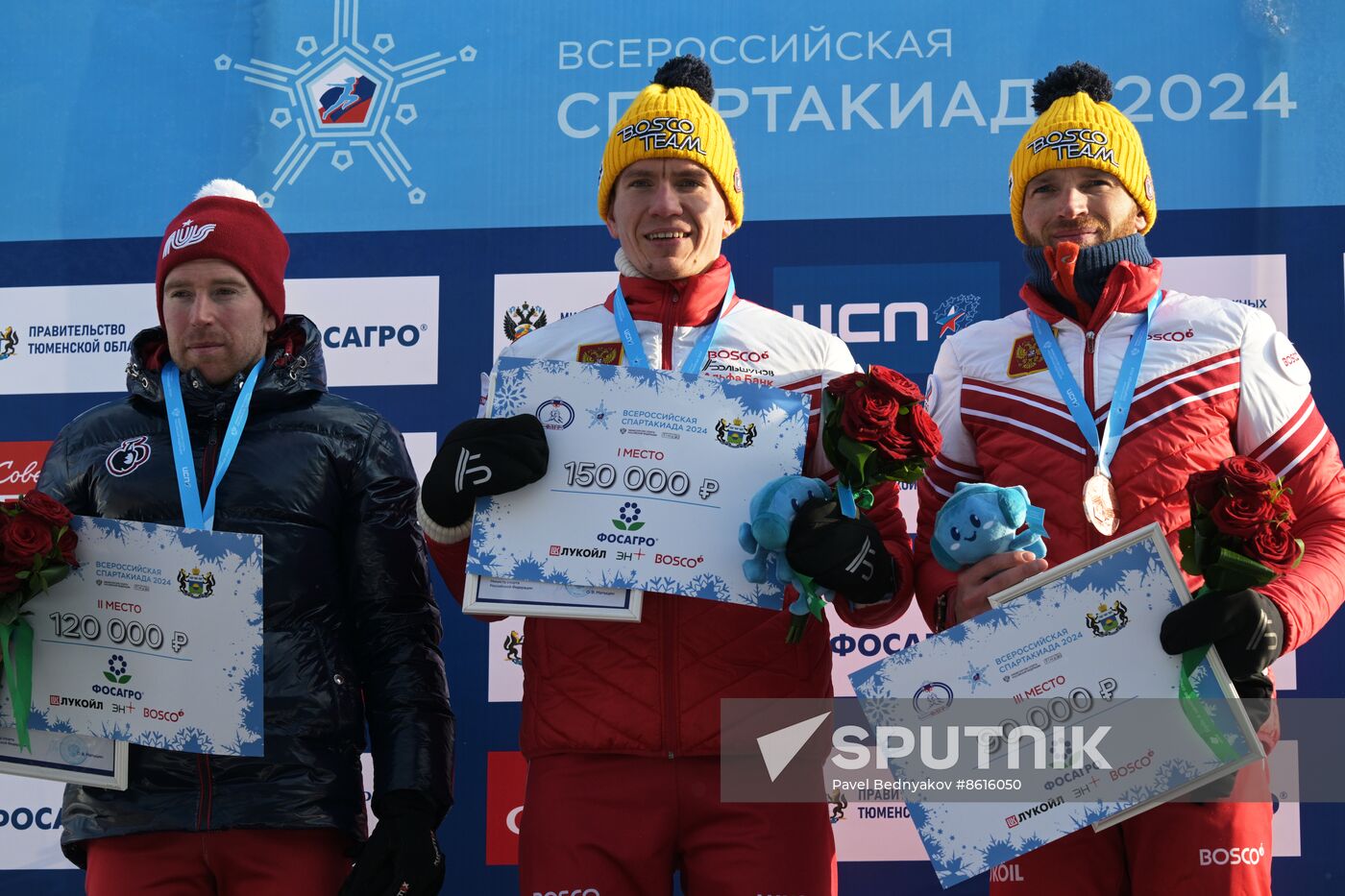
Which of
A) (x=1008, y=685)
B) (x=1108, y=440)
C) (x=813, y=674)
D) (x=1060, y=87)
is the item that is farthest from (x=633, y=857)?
(x=1060, y=87)

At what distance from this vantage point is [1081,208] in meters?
2.70

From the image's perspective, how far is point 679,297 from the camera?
2.68 m

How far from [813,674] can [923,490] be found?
42 cm

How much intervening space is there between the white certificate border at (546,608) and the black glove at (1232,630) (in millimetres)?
827

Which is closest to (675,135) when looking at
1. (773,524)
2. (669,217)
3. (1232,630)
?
(669,217)

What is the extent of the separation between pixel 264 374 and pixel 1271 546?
5.66 feet

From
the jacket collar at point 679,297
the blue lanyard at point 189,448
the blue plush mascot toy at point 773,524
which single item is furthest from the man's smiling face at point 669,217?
the blue lanyard at point 189,448

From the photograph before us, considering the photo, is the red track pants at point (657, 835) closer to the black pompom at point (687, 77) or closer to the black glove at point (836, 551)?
the black glove at point (836, 551)

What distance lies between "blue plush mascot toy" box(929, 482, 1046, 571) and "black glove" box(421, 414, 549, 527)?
26.7 inches

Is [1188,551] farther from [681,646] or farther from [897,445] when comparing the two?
[681,646]

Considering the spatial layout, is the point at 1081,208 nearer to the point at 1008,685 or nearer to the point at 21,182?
the point at 1008,685

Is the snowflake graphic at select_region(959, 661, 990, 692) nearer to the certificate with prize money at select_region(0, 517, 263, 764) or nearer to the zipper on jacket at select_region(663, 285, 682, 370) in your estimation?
the zipper on jacket at select_region(663, 285, 682, 370)

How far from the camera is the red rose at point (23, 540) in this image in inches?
91.4

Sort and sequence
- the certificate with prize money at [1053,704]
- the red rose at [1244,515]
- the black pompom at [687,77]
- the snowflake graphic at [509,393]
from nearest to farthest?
the red rose at [1244,515] → the certificate with prize money at [1053,704] → the snowflake graphic at [509,393] → the black pompom at [687,77]
